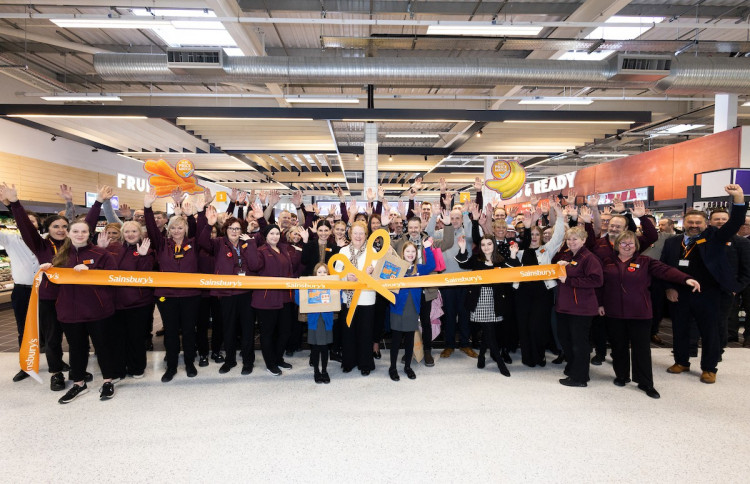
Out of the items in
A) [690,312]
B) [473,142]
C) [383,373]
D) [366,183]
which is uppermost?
[473,142]

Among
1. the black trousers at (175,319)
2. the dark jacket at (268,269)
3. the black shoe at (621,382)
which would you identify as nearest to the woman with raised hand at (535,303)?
the black shoe at (621,382)

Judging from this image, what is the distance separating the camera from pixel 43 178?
974 cm

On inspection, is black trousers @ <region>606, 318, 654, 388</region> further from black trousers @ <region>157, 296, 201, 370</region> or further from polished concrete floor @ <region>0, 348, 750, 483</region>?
black trousers @ <region>157, 296, 201, 370</region>

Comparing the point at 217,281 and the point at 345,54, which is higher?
the point at 345,54

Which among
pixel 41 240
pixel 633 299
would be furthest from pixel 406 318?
pixel 41 240

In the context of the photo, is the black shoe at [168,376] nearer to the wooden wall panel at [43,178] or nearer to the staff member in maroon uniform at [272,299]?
the staff member in maroon uniform at [272,299]

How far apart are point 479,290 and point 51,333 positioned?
14.2ft

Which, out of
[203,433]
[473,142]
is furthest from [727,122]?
[203,433]

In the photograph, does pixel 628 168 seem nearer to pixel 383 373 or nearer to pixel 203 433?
pixel 383 373

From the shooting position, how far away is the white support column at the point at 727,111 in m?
9.23

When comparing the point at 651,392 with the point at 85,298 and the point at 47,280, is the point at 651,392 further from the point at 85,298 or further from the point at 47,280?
the point at 47,280

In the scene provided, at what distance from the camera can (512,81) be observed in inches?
287

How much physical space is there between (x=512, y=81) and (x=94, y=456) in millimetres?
7710

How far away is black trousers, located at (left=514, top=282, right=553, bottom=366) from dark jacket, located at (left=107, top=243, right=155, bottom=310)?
3.91 m
